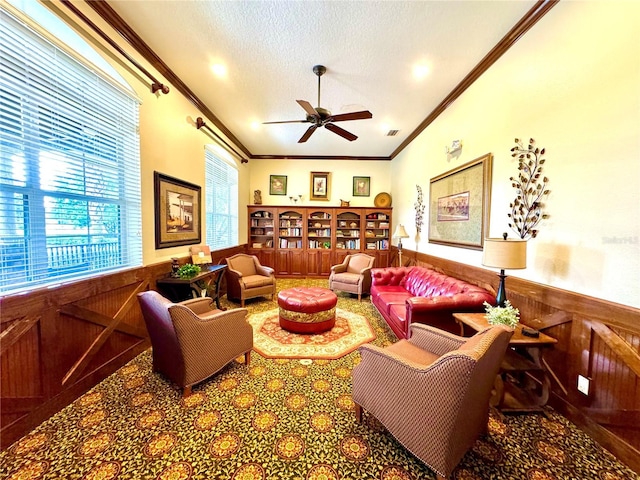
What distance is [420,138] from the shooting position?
4.45 m

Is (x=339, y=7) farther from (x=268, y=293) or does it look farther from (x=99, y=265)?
(x=268, y=293)

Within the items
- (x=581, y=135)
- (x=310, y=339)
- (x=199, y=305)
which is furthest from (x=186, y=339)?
(x=581, y=135)

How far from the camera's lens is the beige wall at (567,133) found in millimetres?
1480

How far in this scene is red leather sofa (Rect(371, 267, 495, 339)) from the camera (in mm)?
2391

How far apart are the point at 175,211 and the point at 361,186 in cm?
464

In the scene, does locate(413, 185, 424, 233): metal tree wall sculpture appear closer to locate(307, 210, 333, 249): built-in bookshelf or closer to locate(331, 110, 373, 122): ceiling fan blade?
locate(331, 110, 373, 122): ceiling fan blade

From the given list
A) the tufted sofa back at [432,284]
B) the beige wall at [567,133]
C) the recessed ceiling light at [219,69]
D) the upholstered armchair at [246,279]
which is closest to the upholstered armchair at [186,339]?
the beige wall at [567,133]

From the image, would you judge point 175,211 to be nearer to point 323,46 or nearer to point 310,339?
point 310,339

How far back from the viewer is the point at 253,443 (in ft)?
5.01

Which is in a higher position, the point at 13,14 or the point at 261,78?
the point at 261,78

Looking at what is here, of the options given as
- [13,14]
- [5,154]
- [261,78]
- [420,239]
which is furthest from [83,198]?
[420,239]

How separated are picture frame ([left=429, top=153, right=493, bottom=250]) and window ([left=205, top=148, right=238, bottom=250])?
3862 millimetres

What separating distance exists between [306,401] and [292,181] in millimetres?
5445

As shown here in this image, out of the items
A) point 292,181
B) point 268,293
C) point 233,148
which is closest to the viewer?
point 268,293
